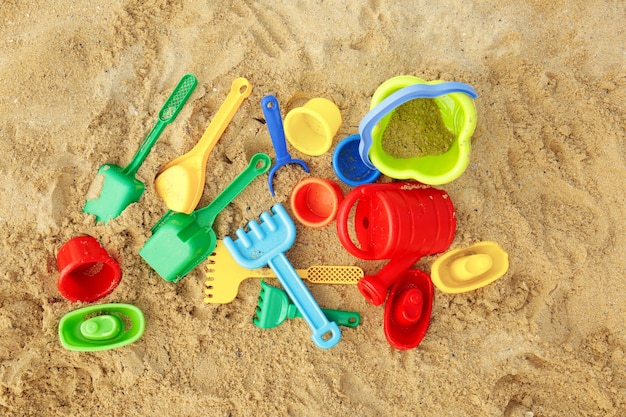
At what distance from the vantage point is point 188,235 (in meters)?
1.34

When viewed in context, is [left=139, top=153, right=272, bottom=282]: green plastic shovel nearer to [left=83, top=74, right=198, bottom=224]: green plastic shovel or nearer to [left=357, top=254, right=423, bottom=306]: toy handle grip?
[left=83, top=74, right=198, bottom=224]: green plastic shovel

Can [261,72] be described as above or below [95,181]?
above

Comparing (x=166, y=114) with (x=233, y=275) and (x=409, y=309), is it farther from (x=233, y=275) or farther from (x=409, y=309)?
(x=409, y=309)

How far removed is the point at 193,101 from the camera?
55.1 inches

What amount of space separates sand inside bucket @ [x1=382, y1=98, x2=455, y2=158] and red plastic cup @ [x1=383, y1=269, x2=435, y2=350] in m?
0.32

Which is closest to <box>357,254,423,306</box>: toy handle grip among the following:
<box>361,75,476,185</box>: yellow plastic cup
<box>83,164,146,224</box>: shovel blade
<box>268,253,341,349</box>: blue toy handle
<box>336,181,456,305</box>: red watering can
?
<box>336,181,456,305</box>: red watering can

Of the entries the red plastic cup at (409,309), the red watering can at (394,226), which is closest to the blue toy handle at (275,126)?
the red watering can at (394,226)

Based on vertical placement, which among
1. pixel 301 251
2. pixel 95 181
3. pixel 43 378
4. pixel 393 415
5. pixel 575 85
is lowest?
pixel 393 415

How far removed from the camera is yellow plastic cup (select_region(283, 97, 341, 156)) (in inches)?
52.4

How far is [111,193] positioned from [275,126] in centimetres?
45

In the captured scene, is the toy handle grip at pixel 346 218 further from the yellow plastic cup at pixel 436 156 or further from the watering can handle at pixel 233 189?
the watering can handle at pixel 233 189

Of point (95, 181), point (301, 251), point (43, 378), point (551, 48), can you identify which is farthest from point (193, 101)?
point (551, 48)

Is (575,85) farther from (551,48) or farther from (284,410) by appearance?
(284,410)

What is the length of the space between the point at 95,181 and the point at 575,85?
128 centimetres
